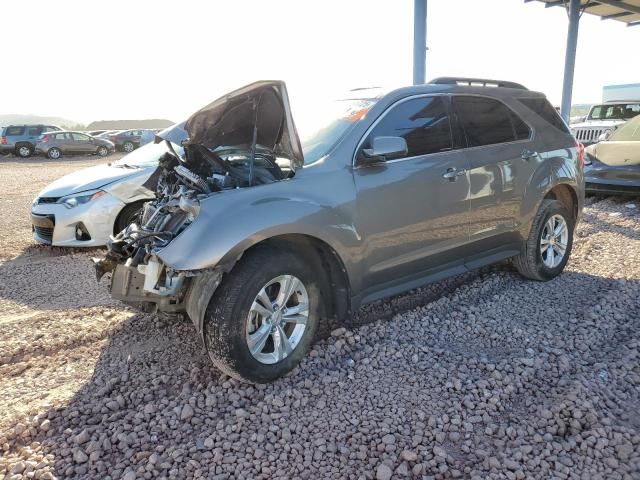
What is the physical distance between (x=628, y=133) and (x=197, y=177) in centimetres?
865

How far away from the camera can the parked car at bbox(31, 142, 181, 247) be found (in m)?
6.22

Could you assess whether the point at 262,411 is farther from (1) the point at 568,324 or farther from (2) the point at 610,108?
(2) the point at 610,108

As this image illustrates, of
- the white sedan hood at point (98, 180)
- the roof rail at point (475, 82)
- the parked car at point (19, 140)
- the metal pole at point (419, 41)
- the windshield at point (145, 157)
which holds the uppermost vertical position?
the metal pole at point (419, 41)

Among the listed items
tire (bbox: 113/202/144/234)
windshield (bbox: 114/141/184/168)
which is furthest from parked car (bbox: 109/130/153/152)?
tire (bbox: 113/202/144/234)

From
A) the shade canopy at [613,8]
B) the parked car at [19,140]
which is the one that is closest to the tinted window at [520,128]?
the shade canopy at [613,8]

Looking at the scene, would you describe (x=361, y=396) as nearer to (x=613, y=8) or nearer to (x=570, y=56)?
(x=570, y=56)

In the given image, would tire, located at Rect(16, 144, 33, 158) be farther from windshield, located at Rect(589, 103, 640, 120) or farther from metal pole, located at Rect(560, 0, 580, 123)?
windshield, located at Rect(589, 103, 640, 120)

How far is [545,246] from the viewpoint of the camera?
5.08 m

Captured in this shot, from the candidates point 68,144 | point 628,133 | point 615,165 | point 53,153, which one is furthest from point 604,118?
point 53,153

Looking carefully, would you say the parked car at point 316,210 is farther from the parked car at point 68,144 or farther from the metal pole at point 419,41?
the parked car at point 68,144

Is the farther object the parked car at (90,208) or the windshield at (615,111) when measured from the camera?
the windshield at (615,111)

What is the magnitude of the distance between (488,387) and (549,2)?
681 inches

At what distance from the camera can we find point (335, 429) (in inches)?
112

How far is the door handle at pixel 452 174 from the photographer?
403cm
